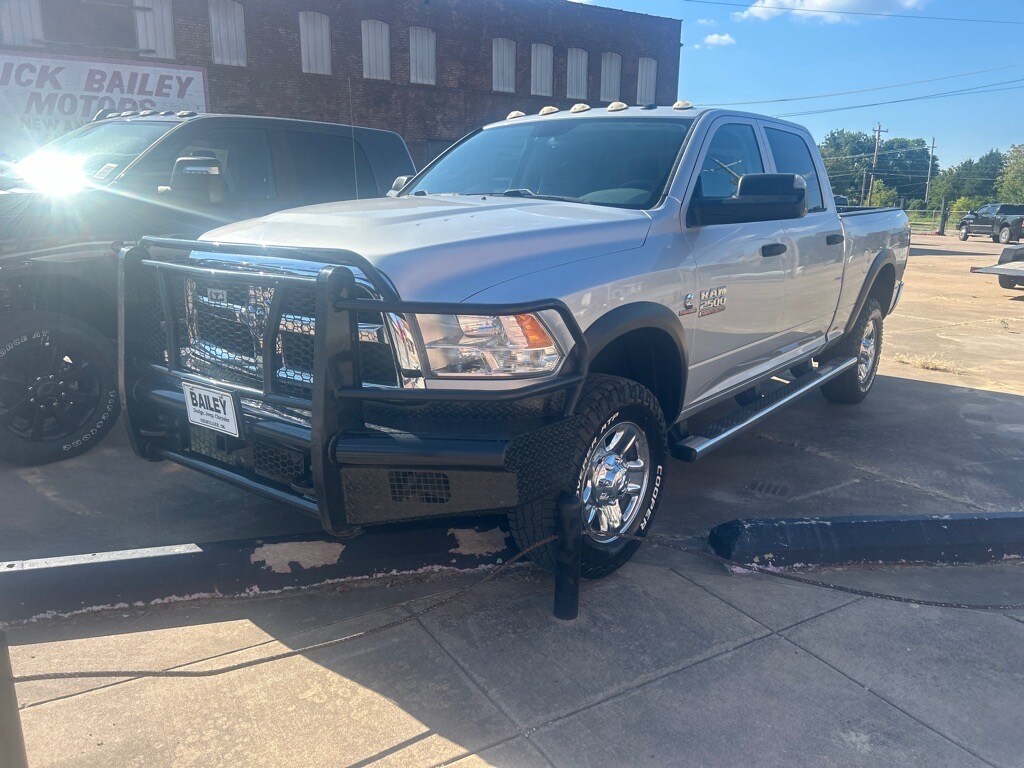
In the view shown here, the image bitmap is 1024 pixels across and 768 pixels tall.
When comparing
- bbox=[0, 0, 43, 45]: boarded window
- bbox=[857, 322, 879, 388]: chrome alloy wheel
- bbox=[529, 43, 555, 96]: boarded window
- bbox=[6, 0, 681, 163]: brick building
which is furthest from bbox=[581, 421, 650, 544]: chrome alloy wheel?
bbox=[529, 43, 555, 96]: boarded window

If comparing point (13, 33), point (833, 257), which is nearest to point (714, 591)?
point (833, 257)

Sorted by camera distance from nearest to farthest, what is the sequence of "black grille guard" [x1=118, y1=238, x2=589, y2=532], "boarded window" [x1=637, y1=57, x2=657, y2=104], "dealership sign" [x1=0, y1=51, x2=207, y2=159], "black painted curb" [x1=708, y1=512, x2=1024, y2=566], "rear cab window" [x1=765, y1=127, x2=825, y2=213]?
"black grille guard" [x1=118, y1=238, x2=589, y2=532] → "black painted curb" [x1=708, y1=512, x2=1024, y2=566] → "rear cab window" [x1=765, y1=127, x2=825, y2=213] → "dealership sign" [x1=0, y1=51, x2=207, y2=159] → "boarded window" [x1=637, y1=57, x2=657, y2=104]

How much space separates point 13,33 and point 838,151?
12386 cm

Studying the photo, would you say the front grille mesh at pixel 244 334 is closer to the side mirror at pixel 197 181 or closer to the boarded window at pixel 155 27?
the side mirror at pixel 197 181

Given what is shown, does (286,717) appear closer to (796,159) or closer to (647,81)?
(796,159)

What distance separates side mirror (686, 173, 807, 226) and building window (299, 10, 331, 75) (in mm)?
22540

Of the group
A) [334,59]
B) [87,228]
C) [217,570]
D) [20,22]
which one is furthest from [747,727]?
[334,59]

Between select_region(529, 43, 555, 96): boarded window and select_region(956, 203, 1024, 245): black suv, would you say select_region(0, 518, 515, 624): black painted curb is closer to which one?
select_region(529, 43, 555, 96): boarded window

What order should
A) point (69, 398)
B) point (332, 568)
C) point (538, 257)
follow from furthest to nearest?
point (69, 398), point (332, 568), point (538, 257)

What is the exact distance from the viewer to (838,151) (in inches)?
4828

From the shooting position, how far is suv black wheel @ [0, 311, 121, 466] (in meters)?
4.35

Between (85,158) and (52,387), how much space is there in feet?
5.61

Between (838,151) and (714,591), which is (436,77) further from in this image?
(838,151)

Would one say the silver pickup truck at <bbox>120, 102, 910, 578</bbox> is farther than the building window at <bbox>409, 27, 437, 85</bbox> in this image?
No
